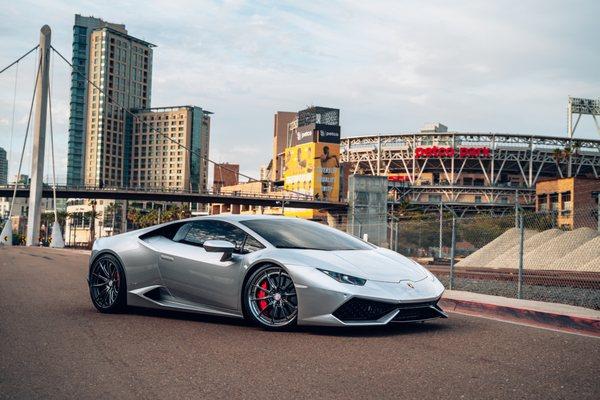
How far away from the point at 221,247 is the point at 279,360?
1980 millimetres

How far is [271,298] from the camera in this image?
6.78 m

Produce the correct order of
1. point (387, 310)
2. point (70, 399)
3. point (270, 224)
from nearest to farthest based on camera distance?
point (70, 399) < point (387, 310) < point (270, 224)

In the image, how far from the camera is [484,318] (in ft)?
27.3

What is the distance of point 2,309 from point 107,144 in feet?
643

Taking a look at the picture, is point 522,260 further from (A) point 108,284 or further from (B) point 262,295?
(A) point 108,284

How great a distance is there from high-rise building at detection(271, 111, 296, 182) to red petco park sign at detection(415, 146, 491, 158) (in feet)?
144

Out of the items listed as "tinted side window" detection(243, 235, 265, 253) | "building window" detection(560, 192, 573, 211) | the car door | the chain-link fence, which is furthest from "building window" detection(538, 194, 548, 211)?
"tinted side window" detection(243, 235, 265, 253)

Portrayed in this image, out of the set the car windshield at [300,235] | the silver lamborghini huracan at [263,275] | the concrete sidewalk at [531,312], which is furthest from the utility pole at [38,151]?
the car windshield at [300,235]

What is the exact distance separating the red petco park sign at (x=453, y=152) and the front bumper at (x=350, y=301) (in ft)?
399

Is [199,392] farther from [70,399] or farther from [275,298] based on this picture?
[275,298]

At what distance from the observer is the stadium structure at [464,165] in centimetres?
12538

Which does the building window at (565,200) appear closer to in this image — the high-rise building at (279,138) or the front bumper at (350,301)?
the front bumper at (350,301)

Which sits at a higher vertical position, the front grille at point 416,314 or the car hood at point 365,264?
the car hood at point 365,264

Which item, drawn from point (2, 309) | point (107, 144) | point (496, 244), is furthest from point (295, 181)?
point (2, 309)
